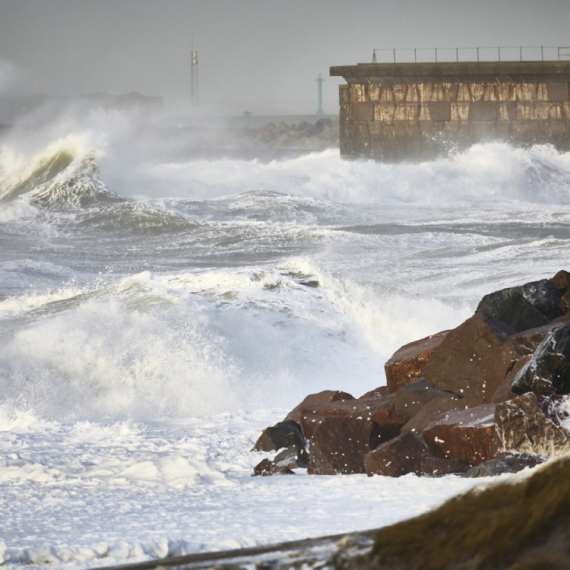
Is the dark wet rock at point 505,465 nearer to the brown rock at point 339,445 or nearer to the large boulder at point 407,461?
the large boulder at point 407,461

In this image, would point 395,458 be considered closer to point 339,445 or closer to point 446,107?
point 339,445

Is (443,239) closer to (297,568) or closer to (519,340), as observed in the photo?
(519,340)

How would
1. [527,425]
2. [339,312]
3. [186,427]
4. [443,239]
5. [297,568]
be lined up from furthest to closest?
[443,239] → [339,312] → [186,427] → [527,425] → [297,568]

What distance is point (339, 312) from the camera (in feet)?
29.5

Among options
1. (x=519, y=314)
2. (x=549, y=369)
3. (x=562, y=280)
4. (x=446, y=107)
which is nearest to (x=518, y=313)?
(x=519, y=314)

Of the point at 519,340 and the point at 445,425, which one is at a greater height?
the point at 519,340

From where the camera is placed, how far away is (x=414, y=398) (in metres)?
4.13

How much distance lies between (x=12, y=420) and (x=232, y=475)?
8.34 feet

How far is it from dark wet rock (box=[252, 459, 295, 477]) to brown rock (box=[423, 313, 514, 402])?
1.04 m

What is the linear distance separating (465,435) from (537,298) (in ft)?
7.05

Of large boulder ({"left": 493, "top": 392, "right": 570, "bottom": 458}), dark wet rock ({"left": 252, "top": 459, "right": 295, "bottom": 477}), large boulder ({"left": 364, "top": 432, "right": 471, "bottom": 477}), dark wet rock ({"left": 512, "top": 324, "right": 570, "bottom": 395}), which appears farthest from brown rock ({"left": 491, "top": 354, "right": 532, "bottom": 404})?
dark wet rock ({"left": 252, "top": 459, "right": 295, "bottom": 477})

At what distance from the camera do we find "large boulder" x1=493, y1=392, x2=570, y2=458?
3186mm

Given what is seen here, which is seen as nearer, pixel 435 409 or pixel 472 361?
pixel 435 409

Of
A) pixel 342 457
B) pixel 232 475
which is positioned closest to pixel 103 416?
pixel 232 475
